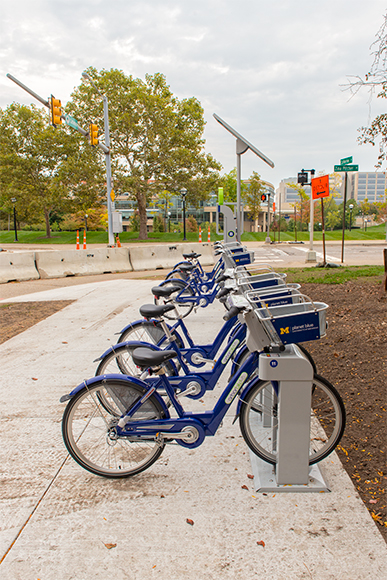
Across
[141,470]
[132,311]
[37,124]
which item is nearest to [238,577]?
[141,470]

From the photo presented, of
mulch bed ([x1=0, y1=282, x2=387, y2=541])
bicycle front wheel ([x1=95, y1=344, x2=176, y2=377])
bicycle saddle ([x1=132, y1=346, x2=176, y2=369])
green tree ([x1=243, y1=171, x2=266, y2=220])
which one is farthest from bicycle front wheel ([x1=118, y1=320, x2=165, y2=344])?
green tree ([x1=243, y1=171, x2=266, y2=220])

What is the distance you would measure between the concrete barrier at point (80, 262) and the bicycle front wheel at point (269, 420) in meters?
12.3

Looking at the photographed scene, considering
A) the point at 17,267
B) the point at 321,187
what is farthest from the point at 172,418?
the point at 17,267

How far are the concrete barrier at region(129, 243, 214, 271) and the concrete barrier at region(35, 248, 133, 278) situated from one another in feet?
1.18

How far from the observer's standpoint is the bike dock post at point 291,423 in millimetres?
2543

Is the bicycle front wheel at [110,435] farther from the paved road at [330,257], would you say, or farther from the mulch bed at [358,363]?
the paved road at [330,257]

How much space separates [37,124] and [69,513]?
129 ft

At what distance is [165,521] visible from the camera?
95.0 inches

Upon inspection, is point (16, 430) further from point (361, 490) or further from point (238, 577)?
point (361, 490)

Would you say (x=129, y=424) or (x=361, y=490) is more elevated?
(x=129, y=424)

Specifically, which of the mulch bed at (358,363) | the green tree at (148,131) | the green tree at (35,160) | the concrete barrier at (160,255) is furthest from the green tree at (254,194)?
the mulch bed at (358,363)

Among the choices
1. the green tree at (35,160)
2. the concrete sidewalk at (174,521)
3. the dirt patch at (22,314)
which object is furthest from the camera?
the green tree at (35,160)

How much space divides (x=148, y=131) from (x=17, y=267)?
22.3 m

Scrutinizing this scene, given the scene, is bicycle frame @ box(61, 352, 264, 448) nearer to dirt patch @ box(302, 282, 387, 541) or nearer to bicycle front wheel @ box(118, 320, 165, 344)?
dirt patch @ box(302, 282, 387, 541)
